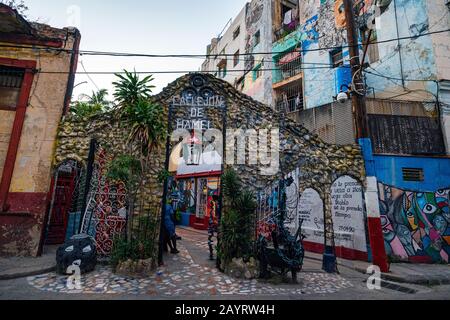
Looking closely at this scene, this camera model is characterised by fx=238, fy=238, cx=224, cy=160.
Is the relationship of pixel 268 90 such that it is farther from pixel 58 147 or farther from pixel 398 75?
pixel 58 147

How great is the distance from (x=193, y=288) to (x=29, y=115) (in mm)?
8126

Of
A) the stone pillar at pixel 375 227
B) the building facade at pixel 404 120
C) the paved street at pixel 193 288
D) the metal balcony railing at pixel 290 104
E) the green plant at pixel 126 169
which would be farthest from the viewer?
the metal balcony railing at pixel 290 104

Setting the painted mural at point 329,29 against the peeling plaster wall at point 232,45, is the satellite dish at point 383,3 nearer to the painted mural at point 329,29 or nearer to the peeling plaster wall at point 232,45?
the painted mural at point 329,29

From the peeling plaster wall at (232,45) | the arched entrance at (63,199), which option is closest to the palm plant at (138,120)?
the arched entrance at (63,199)

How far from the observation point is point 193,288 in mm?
5652

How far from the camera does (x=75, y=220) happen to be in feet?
26.3

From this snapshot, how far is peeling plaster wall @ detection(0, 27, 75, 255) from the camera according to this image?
758 centimetres

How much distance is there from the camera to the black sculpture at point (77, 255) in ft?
20.6

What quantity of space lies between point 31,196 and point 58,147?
180 centimetres

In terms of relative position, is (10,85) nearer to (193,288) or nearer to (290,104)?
(193,288)

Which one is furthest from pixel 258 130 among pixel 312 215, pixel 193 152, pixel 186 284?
pixel 193 152

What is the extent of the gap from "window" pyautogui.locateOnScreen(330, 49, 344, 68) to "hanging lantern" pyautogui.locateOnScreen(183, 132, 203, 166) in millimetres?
10671
